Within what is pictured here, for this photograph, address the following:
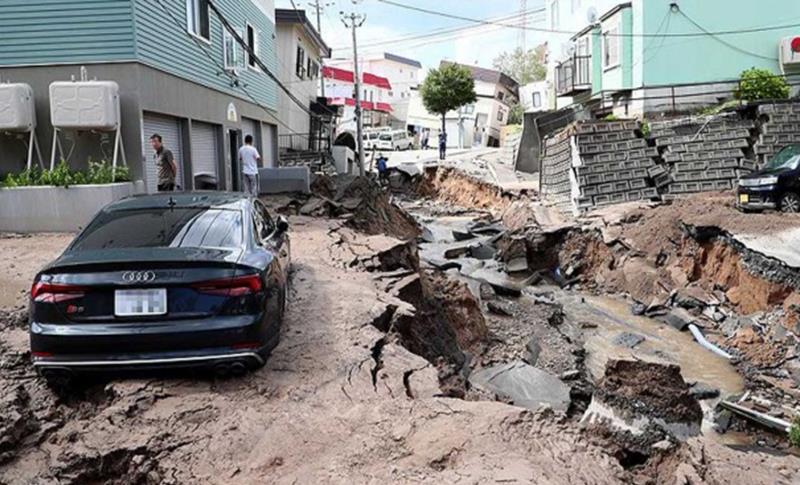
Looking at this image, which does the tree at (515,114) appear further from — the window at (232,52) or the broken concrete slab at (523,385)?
the broken concrete slab at (523,385)

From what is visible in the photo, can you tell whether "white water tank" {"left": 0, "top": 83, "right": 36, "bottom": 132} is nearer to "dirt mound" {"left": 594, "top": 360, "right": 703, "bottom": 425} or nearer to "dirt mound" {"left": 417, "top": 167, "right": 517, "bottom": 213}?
"dirt mound" {"left": 594, "top": 360, "right": 703, "bottom": 425}

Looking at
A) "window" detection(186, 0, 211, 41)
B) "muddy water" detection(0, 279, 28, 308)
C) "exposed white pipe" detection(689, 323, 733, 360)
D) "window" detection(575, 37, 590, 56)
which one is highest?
"window" detection(575, 37, 590, 56)

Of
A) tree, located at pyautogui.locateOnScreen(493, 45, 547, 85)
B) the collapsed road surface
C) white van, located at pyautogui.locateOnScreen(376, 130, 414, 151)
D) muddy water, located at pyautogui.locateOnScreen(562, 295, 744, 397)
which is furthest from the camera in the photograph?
tree, located at pyautogui.locateOnScreen(493, 45, 547, 85)

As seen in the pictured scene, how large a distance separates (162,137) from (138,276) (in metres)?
9.94

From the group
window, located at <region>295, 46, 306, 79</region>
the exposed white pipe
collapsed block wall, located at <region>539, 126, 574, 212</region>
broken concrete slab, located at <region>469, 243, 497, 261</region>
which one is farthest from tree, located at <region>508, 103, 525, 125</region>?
the exposed white pipe

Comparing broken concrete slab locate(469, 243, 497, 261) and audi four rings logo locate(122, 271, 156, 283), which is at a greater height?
audi four rings logo locate(122, 271, 156, 283)

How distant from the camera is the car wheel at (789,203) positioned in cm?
1483

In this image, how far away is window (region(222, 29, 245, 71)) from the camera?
17625mm

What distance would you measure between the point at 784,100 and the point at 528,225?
8.71 meters

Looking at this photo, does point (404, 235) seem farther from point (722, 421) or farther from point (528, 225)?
point (722, 421)

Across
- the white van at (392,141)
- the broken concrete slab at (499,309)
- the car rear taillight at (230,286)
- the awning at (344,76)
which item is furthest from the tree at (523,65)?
the car rear taillight at (230,286)

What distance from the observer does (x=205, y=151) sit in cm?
1678

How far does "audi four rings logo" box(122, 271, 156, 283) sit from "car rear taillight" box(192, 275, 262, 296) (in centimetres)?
30

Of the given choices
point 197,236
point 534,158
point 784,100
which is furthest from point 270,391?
point 534,158
